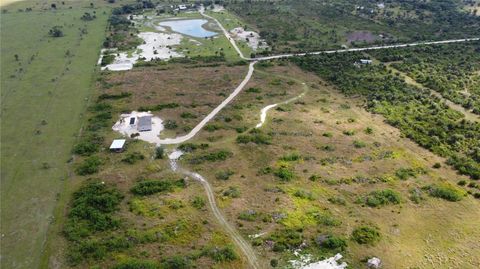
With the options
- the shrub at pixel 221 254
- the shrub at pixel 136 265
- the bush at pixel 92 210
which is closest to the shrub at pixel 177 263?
the shrub at pixel 136 265

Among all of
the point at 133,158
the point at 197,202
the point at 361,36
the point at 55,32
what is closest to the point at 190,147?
the point at 133,158

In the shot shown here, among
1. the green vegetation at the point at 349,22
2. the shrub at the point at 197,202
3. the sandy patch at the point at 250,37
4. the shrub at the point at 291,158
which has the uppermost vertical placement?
the green vegetation at the point at 349,22

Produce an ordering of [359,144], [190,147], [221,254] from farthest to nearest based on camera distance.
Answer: [359,144]
[190,147]
[221,254]

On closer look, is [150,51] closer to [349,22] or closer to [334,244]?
[349,22]

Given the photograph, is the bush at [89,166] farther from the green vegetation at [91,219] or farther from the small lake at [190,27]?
the small lake at [190,27]

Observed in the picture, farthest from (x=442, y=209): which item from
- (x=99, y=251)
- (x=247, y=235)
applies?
(x=99, y=251)
